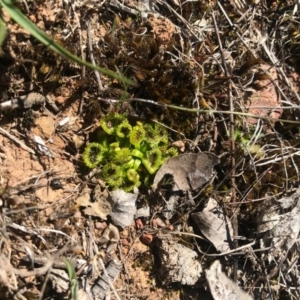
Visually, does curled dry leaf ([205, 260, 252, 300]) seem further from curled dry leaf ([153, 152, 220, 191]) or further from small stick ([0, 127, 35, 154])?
small stick ([0, 127, 35, 154])

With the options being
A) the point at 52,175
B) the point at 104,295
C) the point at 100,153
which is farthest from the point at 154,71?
the point at 104,295

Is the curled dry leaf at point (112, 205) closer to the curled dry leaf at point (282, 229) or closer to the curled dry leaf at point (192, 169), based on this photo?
the curled dry leaf at point (192, 169)

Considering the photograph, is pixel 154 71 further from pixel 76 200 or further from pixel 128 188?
pixel 76 200

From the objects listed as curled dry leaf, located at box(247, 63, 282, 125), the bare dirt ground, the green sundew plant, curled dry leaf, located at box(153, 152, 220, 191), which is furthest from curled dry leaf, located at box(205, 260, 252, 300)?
curled dry leaf, located at box(247, 63, 282, 125)

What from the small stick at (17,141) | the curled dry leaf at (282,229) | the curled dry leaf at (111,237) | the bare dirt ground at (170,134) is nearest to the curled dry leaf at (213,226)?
the bare dirt ground at (170,134)

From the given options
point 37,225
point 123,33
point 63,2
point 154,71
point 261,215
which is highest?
point 63,2

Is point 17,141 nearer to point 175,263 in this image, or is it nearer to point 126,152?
point 126,152
